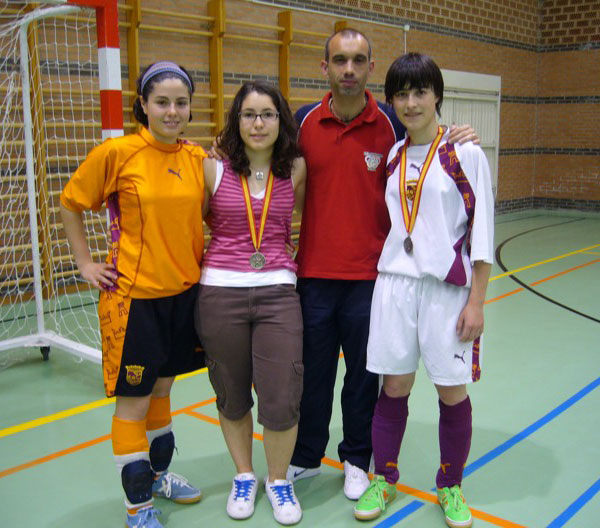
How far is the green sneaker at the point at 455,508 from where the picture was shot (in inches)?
99.7

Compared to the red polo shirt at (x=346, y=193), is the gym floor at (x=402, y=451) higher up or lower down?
lower down

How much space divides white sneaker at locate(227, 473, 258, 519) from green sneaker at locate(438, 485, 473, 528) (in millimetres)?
746

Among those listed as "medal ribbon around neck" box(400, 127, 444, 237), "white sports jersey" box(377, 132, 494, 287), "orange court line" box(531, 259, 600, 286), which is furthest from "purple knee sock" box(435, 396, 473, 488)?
"orange court line" box(531, 259, 600, 286)

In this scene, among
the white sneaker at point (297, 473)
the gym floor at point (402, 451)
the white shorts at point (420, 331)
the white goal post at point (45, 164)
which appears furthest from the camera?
the white goal post at point (45, 164)

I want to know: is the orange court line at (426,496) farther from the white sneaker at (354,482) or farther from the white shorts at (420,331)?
the white shorts at (420,331)

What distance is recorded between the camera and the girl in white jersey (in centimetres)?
236

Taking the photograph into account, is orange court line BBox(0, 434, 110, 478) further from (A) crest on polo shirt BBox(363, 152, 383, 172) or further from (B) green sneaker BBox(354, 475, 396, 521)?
(A) crest on polo shirt BBox(363, 152, 383, 172)

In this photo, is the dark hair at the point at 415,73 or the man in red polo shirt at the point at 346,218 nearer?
the dark hair at the point at 415,73

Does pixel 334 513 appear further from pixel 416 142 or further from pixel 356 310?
pixel 416 142

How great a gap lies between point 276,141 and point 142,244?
0.63 meters

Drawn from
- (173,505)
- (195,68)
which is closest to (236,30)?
(195,68)

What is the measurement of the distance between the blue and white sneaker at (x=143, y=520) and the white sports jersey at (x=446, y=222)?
127cm

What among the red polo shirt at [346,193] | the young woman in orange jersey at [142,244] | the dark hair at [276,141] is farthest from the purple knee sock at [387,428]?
the dark hair at [276,141]

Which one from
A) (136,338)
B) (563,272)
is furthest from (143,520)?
(563,272)
